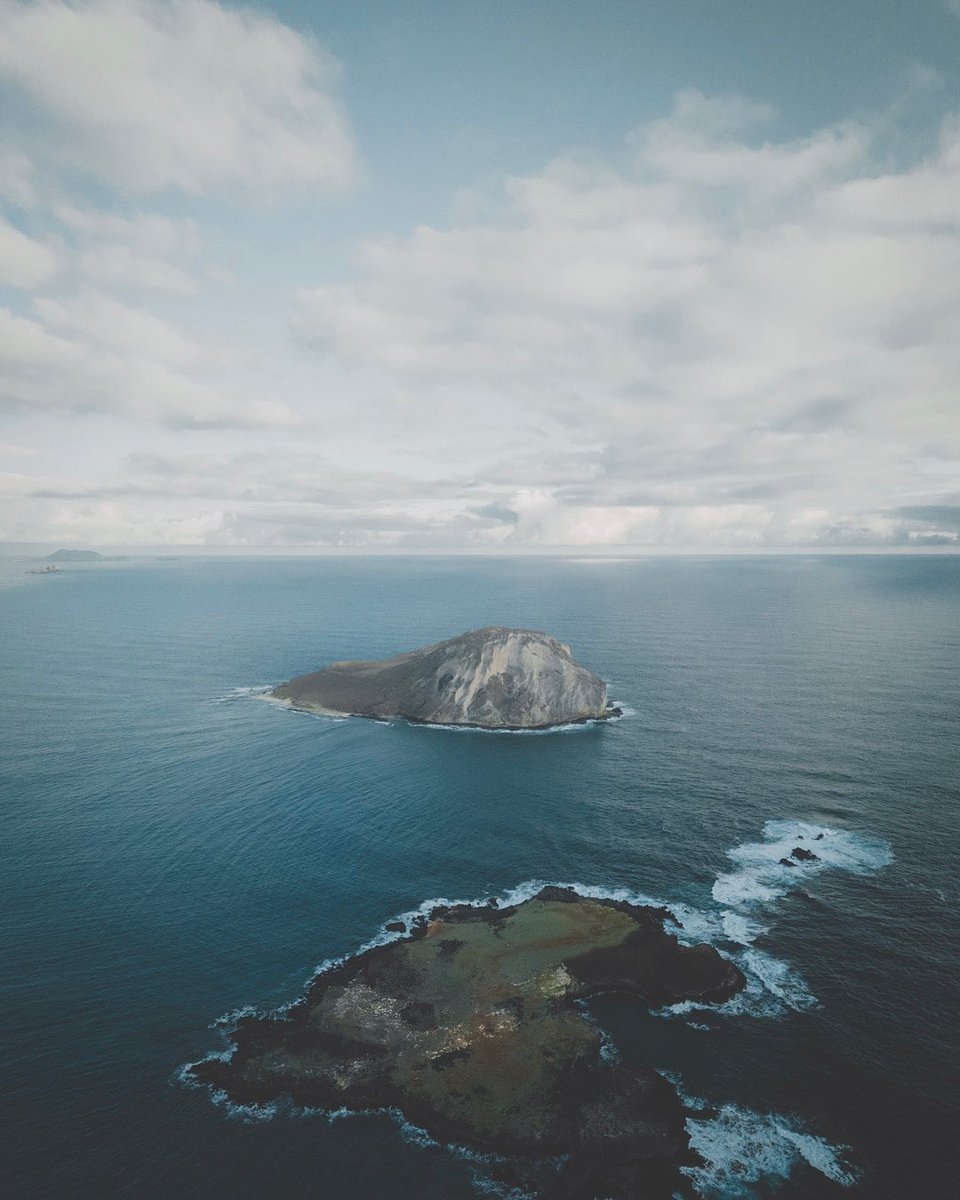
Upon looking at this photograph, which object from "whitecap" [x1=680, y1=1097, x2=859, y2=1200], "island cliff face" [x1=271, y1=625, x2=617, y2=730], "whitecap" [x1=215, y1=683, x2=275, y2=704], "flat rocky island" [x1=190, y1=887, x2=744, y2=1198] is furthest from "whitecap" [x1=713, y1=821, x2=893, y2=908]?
"whitecap" [x1=215, y1=683, x2=275, y2=704]

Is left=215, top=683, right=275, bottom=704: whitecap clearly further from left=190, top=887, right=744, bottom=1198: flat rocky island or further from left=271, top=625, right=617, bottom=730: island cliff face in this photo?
left=190, top=887, right=744, bottom=1198: flat rocky island

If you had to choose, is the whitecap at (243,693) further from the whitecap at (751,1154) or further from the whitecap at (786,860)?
the whitecap at (751,1154)

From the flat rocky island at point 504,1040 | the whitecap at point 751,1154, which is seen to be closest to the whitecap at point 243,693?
the flat rocky island at point 504,1040

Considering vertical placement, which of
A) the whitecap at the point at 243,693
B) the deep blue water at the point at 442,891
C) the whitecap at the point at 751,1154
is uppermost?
the whitecap at the point at 243,693

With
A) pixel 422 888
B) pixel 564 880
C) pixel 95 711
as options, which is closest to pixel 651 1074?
pixel 564 880

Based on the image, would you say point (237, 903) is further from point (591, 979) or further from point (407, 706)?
point (407, 706)

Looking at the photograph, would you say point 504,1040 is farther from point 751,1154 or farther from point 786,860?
point 786,860

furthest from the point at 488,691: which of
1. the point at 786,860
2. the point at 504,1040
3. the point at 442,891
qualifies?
the point at 504,1040

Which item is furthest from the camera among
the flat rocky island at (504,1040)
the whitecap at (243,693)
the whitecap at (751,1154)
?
the whitecap at (243,693)
